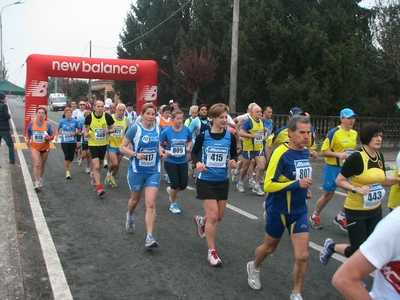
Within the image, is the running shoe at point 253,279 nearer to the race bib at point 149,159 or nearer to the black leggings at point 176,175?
the race bib at point 149,159

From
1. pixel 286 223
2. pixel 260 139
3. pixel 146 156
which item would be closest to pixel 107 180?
pixel 260 139

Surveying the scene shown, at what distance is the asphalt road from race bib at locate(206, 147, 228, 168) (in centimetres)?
113

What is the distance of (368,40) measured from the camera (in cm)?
2386

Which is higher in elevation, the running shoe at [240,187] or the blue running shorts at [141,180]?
the blue running shorts at [141,180]

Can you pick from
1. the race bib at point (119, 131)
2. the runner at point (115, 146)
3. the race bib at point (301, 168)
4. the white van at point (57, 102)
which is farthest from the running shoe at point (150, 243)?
the white van at point (57, 102)

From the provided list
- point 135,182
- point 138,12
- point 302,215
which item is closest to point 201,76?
point 138,12

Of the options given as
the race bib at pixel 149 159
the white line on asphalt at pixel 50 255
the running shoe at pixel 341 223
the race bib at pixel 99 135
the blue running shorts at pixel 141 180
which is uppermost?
the race bib at pixel 99 135

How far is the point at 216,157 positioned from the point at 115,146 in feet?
17.5

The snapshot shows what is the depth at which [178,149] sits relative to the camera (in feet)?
23.9

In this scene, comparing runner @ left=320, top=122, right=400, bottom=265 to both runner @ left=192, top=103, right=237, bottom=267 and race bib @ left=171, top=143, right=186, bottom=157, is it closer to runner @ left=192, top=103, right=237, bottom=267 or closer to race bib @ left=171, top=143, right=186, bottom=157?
runner @ left=192, top=103, right=237, bottom=267

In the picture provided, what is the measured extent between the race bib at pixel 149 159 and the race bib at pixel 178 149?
1.22 meters

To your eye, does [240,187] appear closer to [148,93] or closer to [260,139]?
[260,139]

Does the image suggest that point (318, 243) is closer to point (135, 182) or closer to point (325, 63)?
point (135, 182)

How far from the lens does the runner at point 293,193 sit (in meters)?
4.01
